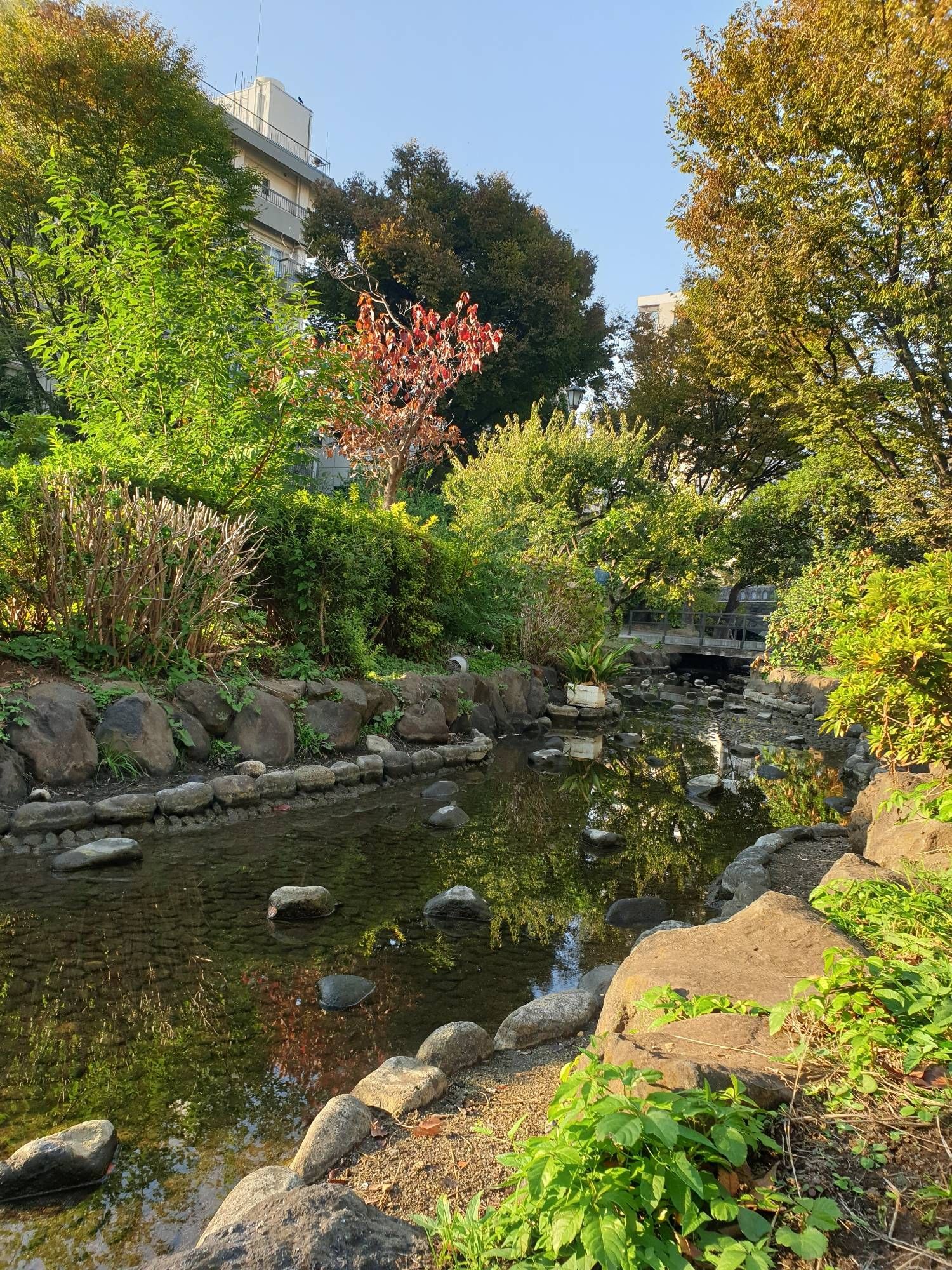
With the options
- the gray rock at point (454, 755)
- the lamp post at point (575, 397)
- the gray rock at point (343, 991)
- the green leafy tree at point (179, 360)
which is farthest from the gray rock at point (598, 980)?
the lamp post at point (575, 397)

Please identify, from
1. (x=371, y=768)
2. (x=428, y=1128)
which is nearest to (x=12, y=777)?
(x=371, y=768)

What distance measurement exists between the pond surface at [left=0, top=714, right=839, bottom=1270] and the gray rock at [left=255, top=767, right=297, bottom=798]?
0.30m

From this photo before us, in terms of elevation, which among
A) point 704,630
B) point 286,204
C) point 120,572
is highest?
point 286,204

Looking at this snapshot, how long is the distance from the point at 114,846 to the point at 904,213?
11263 mm

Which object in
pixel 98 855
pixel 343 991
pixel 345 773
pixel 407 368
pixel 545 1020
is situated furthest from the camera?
pixel 407 368

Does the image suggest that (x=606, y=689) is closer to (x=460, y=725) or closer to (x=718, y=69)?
(x=460, y=725)

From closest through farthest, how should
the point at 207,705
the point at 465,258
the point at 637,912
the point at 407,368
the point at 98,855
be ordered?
the point at 637,912, the point at 98,855, the point at 207,705, the point at 407,368, the point at 465,258

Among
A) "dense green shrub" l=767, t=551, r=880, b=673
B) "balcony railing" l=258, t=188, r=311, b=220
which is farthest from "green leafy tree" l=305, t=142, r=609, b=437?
"dense green shrub" l=767, t=551, r=880, b=673

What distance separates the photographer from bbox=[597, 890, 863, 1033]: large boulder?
8.29 feet

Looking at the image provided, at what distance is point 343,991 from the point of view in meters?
3.71

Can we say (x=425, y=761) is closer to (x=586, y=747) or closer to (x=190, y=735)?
(x=190, y=735)

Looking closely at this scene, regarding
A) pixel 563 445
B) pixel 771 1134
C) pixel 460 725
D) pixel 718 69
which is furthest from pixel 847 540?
pixel 771 1134

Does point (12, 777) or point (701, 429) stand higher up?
point (701, 429)

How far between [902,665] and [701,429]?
25.7 meters
